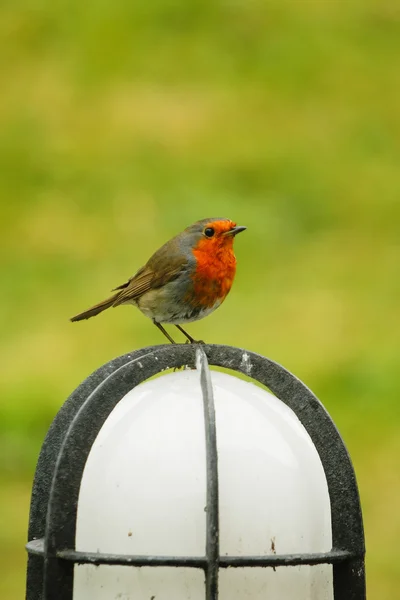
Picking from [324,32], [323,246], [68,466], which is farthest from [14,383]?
[324,32]

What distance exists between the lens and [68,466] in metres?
2.21

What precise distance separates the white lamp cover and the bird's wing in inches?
66.0

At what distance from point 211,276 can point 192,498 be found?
181 centimetres

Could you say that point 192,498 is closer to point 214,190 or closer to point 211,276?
point 211,276

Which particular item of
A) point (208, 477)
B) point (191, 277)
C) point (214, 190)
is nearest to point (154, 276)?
point (191, 277)

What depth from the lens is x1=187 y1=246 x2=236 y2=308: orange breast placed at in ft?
12.7

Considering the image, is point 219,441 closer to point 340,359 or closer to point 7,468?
point 7,468

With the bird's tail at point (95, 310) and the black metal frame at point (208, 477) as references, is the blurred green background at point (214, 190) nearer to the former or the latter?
the bird's tail at point (95, 310)

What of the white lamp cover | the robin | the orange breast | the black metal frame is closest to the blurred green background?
the robin

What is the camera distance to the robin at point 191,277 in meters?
3.88

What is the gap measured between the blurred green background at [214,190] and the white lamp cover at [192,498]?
4467mm

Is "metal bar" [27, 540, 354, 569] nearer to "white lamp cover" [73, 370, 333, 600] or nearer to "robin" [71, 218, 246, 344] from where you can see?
"white lamp cover" [73, 370, 333, 600]

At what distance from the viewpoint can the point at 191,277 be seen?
154 inches

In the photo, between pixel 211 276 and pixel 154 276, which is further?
pixel 154 276
